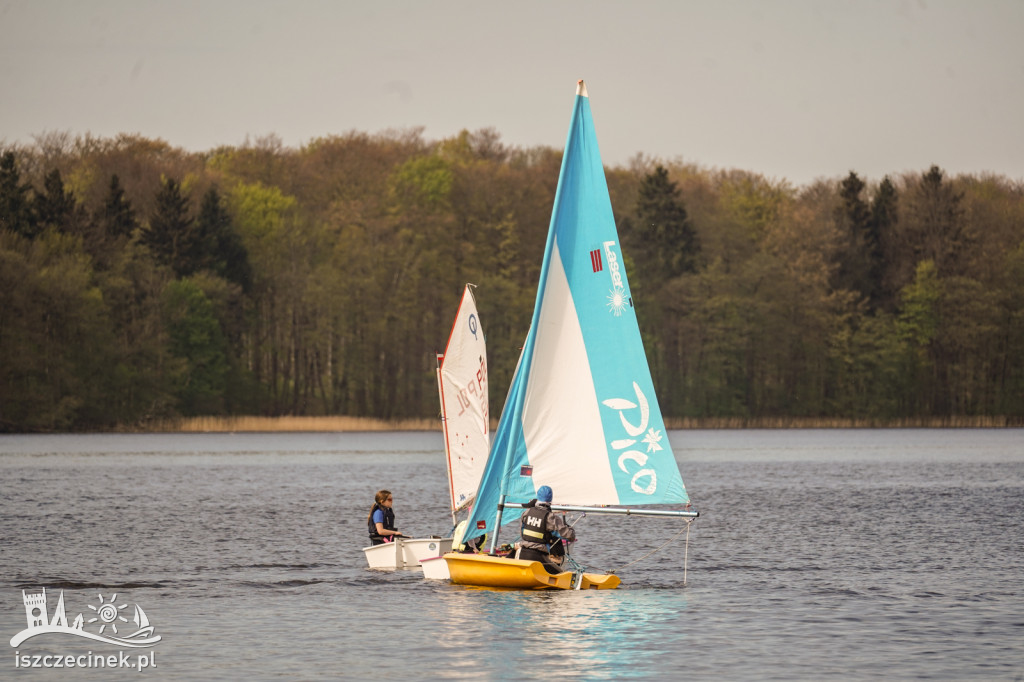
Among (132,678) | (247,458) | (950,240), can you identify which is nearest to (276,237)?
(247,458)

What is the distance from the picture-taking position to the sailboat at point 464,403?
2703cm

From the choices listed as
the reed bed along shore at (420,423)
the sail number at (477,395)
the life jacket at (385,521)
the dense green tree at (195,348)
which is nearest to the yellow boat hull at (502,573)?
the life jacket at (385,521)

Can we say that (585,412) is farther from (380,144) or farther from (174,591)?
(380,144)

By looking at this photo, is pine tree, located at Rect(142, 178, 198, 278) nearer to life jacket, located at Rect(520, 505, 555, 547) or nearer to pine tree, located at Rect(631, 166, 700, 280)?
pine tree, located at Rect(631, 166, 700, 280)

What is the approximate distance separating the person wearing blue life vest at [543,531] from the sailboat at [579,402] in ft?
0.64

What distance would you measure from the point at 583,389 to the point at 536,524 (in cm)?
221

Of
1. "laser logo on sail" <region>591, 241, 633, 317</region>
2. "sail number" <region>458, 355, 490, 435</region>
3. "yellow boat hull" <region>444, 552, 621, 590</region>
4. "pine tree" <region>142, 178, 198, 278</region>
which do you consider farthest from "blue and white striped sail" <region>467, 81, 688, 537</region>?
"pine tree" <region>142, 178, 198, 278</region>

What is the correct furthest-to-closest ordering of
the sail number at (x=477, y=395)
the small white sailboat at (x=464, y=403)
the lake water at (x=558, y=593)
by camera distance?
the sail number at (x=477, y=395) → the small white sailboat at (x=464, y=403) → the lake water at (x=558, y=593)

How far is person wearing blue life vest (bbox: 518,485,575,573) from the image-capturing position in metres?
20.7

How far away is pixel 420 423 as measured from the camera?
95375 mm

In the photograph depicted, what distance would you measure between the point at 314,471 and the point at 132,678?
46.3 m

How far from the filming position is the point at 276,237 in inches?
3767

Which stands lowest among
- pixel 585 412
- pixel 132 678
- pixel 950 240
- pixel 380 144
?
pixel 132 678

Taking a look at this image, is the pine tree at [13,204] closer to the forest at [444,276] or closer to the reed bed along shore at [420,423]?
the forest at [444,276]
